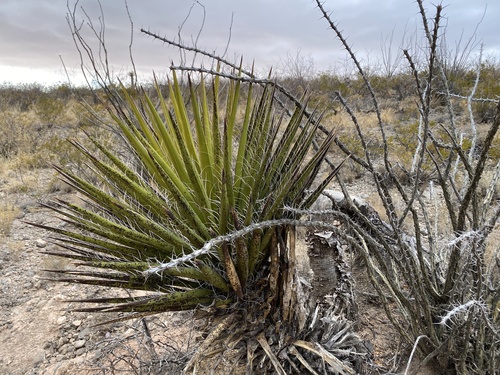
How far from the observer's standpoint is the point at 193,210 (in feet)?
6.61

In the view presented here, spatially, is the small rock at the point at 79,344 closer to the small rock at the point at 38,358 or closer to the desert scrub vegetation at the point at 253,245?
the small rock at the point at 38,358

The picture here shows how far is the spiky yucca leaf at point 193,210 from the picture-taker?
1.90 meters

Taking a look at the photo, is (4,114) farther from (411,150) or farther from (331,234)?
(331,234)

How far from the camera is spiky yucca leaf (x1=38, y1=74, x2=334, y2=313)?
6.24ft

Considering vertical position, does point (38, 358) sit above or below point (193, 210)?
below

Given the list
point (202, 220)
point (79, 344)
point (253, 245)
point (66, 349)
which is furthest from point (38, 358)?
point (253, 245)

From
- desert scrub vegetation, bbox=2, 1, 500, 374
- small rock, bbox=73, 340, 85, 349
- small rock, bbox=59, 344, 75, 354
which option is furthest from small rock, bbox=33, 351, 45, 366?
desert scrub vegetation, bbox=2, 1, 500, 374

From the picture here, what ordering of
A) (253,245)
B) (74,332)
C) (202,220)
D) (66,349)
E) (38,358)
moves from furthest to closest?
1. (74,332)
2. (66,349)
3. (38,358)
4. (202,220)
5. (253,245)

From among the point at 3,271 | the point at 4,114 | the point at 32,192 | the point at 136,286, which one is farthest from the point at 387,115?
the point at 4,114

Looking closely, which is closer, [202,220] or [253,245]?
[253,245]

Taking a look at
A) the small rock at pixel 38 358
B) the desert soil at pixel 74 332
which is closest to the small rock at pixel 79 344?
the desert soil at pixel 74 332

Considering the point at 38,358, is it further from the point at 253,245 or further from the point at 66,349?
the point at 253,245

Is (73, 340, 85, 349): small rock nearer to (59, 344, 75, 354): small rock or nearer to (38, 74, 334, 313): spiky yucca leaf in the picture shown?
(59, 344, 75, 354): small rock


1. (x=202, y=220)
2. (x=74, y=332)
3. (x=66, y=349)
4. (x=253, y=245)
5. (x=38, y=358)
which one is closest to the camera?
(x=253, y=245)
